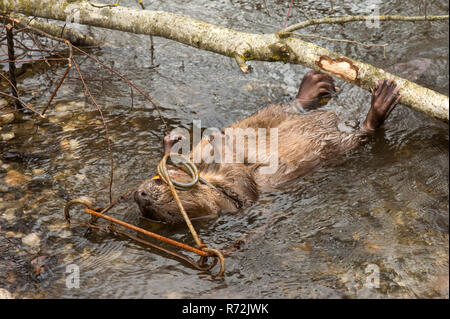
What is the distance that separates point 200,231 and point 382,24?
10.7 ft

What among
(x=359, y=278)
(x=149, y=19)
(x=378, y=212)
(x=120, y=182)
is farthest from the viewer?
(x=149, y=19)

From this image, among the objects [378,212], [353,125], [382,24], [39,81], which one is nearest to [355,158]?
[353,125]

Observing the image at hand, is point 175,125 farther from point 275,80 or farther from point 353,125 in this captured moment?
point 353,125

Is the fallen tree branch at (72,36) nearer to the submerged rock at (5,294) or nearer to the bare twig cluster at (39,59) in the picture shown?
the bare twig cluster at (39,59)

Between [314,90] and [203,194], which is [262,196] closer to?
[203,194]

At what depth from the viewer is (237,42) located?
4.47 meters

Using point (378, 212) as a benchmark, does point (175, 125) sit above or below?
above

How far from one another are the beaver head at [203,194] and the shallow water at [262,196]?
4.1 inches

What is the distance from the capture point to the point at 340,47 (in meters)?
5.55

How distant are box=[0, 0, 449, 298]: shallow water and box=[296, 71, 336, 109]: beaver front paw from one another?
0.42 feet

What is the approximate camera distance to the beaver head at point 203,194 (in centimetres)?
388

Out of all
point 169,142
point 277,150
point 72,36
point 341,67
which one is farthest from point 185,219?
point 72,36

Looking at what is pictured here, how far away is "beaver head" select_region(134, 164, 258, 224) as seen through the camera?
3.88 metres

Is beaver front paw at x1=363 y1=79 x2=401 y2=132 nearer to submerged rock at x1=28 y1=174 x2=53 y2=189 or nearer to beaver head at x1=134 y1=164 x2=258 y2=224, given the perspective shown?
beaver head at x1=134 y1=164 x2=258 y2=224
